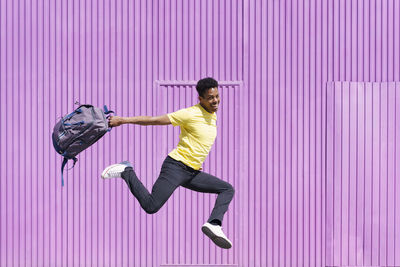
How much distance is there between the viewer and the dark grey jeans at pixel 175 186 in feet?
14.6

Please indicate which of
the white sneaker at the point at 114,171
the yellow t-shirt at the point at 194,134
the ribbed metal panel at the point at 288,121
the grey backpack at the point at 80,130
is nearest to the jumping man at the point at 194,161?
the yellow t-shirt at the point at 194,134

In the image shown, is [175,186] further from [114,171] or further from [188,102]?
[188,102]

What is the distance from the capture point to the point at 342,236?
6480 millimetres

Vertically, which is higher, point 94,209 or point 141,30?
point 141,30

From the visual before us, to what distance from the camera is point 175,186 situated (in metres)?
4.46

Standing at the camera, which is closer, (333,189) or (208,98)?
(208,98)

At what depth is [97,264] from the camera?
6469 mm

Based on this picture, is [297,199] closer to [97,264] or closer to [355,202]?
[355,202]

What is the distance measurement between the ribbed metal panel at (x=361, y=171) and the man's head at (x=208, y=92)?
267 centimetres

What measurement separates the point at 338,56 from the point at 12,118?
16.2 ft

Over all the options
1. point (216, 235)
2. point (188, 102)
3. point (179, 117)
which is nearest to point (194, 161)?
point (179, 117)

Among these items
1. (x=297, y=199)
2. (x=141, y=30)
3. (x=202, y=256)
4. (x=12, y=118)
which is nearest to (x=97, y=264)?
(x=202, y=256)

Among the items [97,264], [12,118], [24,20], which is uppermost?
[24,20]

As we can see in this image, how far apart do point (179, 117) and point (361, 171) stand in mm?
3416
